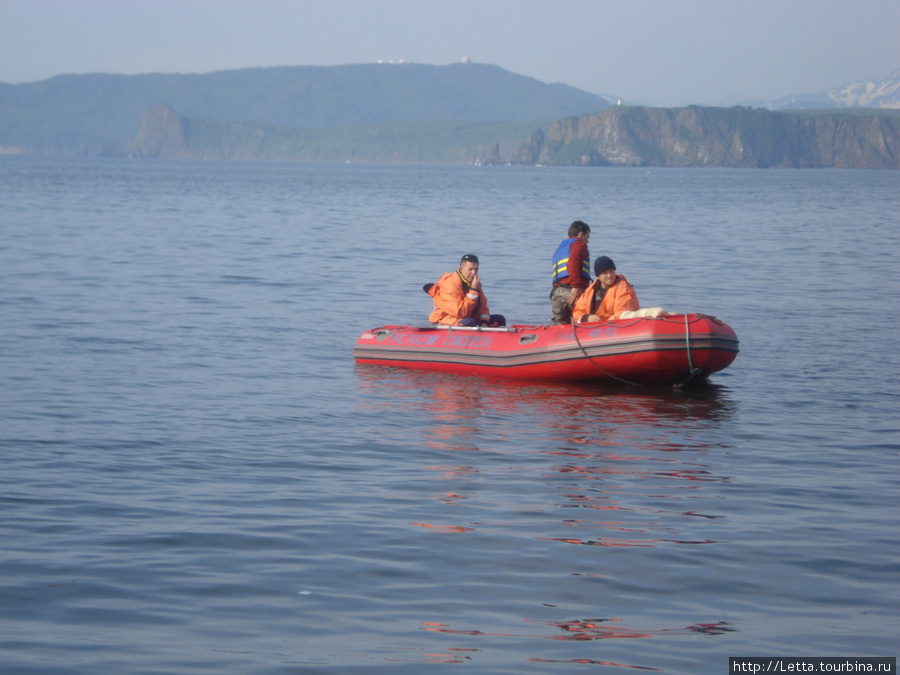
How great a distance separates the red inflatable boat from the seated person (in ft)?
0.76

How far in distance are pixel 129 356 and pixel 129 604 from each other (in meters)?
7.94

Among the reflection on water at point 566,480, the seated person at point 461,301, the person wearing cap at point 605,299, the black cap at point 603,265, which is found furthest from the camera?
the seated person at point 461,301

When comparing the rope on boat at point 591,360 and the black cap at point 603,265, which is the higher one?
the black cap at point 603,265

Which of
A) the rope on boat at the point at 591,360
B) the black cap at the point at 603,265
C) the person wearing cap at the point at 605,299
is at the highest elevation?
the black cap at the point at 603,265

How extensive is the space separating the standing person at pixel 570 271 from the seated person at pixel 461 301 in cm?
80

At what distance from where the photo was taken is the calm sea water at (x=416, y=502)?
487cm

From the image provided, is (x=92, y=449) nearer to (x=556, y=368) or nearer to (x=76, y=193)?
(x=556, y=368)

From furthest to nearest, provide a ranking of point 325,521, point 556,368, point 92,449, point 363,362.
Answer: point 363,362
point 556,368
point 92,449
point 325,521

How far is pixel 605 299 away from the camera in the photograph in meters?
11.4

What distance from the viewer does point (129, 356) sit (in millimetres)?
12672

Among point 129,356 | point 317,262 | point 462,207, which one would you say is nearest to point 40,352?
point 129,356

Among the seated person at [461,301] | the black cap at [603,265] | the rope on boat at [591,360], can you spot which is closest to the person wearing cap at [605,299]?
the black cap at [603,265]

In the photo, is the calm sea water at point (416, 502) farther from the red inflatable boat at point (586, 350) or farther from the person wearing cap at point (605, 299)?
the person wearing cap at point (605, 299)

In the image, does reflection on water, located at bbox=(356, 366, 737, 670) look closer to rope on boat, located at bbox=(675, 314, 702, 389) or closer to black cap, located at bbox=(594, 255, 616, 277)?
rope on boat, located at bbox=(675, 314, 702, 389)
